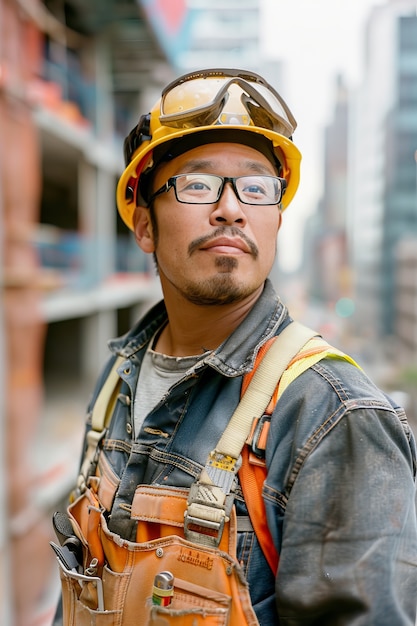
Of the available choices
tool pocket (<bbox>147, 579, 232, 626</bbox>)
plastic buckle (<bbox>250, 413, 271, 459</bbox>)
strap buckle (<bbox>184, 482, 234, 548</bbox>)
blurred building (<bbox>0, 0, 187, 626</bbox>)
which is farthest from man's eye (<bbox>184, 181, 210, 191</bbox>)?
blurred building (<bbox>0, 0, 187, 626</bbox>)

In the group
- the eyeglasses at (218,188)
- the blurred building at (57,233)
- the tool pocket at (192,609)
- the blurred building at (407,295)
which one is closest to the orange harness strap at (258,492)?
the tool pocket at (192,609)

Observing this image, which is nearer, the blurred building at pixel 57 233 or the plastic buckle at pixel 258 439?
the plastic buckle at pixel 258 439

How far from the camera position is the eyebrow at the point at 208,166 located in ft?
5.76

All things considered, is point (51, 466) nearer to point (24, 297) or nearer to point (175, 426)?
point (24, 297)

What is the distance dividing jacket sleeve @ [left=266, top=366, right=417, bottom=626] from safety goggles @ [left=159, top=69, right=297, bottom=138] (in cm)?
100

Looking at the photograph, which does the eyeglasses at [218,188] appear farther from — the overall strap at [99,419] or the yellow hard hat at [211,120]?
the overall strap at [99,419]

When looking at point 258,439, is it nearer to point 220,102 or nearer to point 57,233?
point 220,102

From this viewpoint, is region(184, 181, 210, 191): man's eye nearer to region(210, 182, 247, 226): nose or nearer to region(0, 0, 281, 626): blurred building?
region(210, 182, 247, 226): nose

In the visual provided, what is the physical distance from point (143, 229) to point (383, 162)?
52.9 feet

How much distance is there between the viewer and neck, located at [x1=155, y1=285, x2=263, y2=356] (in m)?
1.83

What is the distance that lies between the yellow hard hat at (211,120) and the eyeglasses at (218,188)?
0.13 meters

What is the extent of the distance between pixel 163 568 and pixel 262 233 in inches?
39.8

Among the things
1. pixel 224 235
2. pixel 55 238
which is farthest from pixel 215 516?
pixel 55 238

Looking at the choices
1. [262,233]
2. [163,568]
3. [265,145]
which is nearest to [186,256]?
[262,233]
